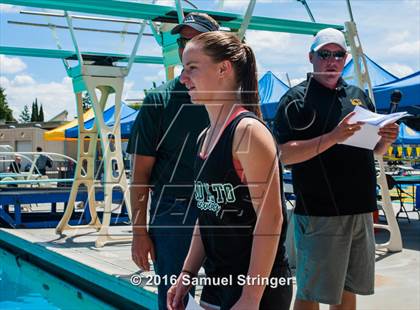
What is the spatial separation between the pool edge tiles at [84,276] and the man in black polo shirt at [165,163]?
188 centimetres

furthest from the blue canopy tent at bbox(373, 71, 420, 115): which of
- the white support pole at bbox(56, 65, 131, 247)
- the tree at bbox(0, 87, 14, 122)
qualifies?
the tree at bbox(0, 87, 14, 122)

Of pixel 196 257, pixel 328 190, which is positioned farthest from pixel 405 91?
pixel 196 257

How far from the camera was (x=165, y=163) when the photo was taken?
104 inches

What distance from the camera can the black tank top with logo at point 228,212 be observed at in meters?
1.76

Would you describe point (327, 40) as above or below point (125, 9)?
below

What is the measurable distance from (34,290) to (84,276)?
4.87 ft

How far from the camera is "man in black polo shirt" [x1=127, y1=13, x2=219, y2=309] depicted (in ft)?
8.49

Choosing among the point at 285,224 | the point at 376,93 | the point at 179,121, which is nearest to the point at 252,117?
the point at 285,224

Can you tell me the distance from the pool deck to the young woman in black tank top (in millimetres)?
2462

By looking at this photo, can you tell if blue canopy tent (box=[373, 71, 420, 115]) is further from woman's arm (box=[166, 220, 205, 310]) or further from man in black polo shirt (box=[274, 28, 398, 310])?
woman's arm (box=[166, 220, 205, 310])

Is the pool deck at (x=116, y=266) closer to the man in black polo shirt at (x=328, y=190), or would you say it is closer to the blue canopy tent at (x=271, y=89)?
the man in black polo shirt at (x=328, y=190)

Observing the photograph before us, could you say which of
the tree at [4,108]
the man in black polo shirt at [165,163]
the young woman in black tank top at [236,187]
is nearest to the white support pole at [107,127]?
the man in black polo shirt at [165,163]

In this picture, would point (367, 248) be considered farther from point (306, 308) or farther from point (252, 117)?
point (252, 117)

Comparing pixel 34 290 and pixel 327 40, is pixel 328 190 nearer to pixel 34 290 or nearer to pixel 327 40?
pixel 327 40
